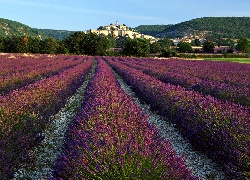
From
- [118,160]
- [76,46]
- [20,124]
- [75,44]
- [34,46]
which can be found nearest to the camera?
[118,160]

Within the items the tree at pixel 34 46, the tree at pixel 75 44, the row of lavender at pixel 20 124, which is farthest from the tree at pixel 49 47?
the row of lavender at pixel 20 124

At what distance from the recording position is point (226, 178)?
490 centimetres

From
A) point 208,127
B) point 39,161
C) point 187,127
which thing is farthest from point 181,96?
point 39,161

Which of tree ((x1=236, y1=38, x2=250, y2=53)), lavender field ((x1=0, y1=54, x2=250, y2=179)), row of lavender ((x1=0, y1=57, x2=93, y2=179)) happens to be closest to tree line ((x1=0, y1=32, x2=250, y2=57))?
tree ((x1=236, y1=38, x2=250, y2=53))

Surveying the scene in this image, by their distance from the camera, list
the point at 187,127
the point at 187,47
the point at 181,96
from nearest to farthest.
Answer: the point at 187,127, the point at 181,96, the point at 187,47

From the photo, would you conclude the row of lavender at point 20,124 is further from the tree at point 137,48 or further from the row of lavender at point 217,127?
the tree at point 137,48

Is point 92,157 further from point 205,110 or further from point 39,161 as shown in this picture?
point 205,110

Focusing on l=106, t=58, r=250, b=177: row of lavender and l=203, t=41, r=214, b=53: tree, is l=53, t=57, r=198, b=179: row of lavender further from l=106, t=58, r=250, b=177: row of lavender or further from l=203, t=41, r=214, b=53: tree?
l=203, t=41, r=214, b=53: tree

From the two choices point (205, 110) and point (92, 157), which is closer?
point (92, 157)

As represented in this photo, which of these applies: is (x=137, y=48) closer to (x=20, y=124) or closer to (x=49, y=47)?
(x=49, y=47)

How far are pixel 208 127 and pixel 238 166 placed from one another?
1.28 meters

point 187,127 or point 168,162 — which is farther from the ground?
point 168,162

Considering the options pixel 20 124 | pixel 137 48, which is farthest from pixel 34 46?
pixel 20 124

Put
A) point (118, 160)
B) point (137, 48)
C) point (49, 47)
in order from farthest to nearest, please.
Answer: point (137, 48)
point (49, 47)
point (118, 160)
